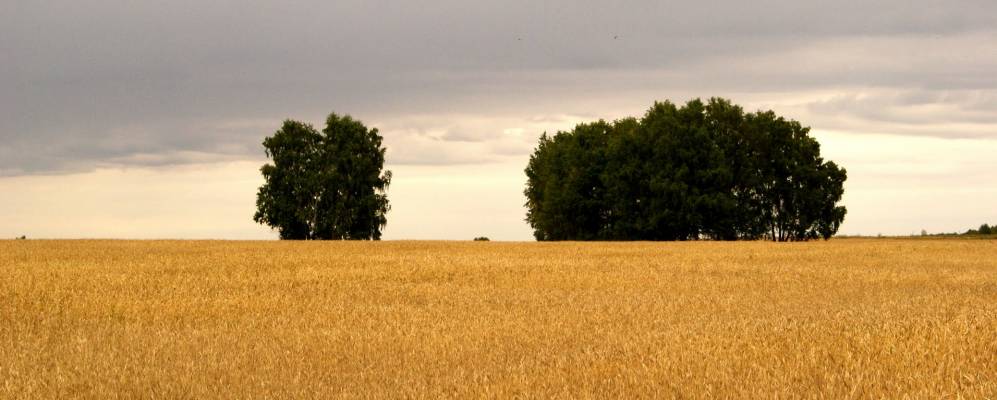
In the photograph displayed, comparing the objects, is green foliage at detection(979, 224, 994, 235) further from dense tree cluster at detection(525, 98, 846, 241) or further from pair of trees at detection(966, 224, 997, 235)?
dense tree cluster at detection(525, 98, 846, 241)

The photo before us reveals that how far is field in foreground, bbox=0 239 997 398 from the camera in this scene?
908 cm

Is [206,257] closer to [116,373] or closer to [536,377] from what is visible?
[116,373]

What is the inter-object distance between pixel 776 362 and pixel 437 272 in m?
17.3

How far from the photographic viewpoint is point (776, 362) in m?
9.27

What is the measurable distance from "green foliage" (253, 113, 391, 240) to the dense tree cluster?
13850mm

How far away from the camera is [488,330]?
47.0ft

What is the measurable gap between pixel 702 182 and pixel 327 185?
27.1 metres

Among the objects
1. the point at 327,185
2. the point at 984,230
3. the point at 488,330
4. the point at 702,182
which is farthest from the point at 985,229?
the point at 488,330

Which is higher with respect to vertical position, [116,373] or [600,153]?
[600,153]

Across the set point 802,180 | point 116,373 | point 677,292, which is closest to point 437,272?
point 677,292

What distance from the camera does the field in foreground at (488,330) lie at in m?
9.08

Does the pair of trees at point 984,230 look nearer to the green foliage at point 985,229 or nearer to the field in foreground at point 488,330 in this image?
the green foliage at point 985,229

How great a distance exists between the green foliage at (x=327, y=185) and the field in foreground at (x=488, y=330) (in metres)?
41.0

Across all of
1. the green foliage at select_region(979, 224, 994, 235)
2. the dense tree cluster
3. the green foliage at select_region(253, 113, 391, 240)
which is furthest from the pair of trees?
the green foliage at select_region(253, 113, 391, 240)
